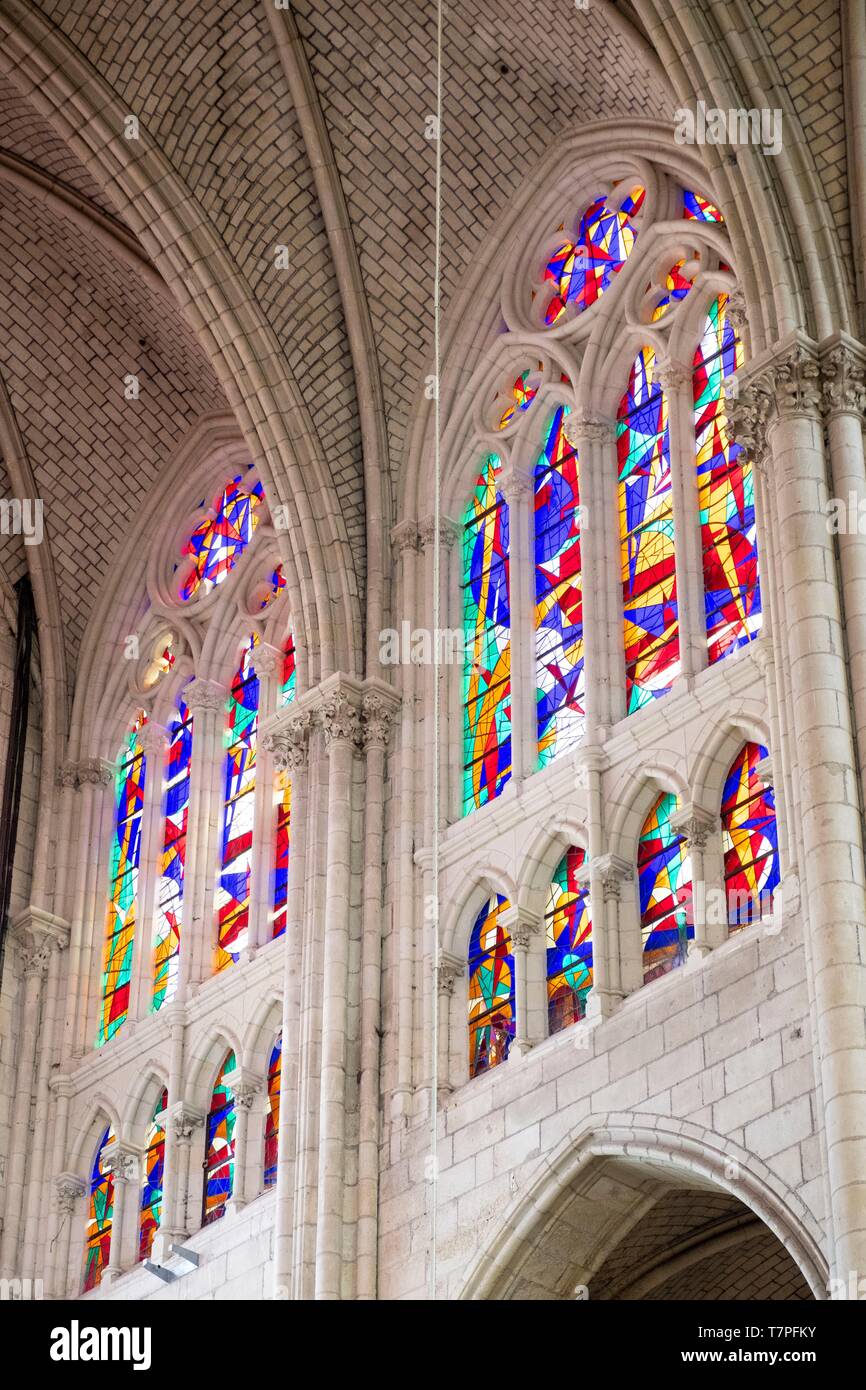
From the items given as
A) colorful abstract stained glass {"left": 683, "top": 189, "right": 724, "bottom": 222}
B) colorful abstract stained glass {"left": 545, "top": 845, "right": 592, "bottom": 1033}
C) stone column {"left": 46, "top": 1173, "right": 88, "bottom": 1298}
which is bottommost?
stone column {"left": 46, "top": 1173, "right": 88, "bottom": 1298}

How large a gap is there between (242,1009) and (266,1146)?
4.30 feet

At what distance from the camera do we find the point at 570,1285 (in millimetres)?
18000

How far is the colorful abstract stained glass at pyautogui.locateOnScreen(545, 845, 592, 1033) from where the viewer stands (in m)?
18.3

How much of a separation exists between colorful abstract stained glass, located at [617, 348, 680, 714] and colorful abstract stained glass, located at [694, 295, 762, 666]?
0.32m

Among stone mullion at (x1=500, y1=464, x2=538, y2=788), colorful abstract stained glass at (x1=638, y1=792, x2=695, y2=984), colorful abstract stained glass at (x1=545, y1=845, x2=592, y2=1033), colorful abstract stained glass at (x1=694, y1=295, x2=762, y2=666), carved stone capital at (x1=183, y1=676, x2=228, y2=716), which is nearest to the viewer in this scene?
colorful abstract stained glass at (x1=638, y1=792, x2=695, y2=984)

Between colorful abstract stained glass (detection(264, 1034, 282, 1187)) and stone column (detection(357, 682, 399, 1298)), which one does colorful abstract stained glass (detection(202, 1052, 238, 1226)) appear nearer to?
colorful abstract stained glass (detection(264, 1034, 282, 1187))

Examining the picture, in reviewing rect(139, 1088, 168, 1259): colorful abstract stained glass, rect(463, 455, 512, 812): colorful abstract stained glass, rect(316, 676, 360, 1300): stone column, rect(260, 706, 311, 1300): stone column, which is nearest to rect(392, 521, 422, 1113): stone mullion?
rect(463, 455, 512, 812): colorful abstract stained glass

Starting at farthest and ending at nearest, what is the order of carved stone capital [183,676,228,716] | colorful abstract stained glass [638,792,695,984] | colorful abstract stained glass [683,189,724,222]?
carved stone capital [183,676,228,716] < colorful abstract stained glass [683,189,724,222] < colorful abstract stained glass [638,792,695,984]

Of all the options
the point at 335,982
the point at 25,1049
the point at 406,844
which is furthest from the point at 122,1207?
the point at 406,844

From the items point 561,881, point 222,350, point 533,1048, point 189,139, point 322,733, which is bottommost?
point 533,1048

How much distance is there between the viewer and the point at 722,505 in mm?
19250

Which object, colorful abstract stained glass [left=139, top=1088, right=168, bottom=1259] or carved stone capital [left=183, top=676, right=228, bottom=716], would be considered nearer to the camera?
colorful abstract stained glass [left=139, top=1088, right=168, bottom=1259]
